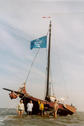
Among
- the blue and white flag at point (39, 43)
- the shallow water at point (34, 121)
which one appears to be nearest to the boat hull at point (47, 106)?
the shallow water at point (34, 121)

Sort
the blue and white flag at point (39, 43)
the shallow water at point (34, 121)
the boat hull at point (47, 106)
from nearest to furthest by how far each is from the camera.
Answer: the shallow water at point (34, 121) < the boat hull at point (47, 106) < the blue and white flag at point (39, 43)

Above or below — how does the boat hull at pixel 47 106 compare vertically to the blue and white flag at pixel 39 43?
below

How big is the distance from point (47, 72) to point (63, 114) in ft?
21.9

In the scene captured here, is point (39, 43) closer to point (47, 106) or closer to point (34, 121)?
point (47, 106)

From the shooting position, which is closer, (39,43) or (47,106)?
(47,106)

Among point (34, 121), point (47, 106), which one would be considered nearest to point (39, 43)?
point (47, 106)

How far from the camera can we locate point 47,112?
2617 cm

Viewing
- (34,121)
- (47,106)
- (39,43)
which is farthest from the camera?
(39,43)

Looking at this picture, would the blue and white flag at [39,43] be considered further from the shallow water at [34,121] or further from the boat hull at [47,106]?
the shallow water at [34,121]

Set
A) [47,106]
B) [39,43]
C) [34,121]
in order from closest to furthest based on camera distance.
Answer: [34,121]
[47,106]
[39,43]

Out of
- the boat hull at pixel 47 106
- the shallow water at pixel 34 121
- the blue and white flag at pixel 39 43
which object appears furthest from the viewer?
the blue and white flag at pixel 39 43

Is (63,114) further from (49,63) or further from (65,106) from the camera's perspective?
(49,63)

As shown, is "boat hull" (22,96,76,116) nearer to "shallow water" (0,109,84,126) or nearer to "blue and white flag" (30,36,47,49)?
"shallow water" (0,109,84,126)

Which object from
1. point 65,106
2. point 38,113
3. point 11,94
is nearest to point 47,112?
point 38,113
